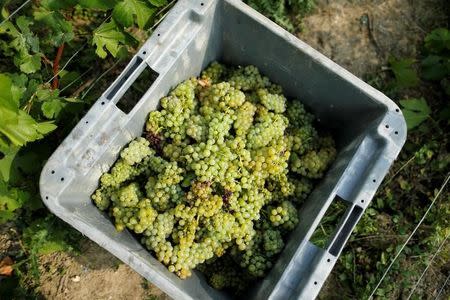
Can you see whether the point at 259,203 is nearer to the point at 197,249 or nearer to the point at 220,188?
the point at 220,188

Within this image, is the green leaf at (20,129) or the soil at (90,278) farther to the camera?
the soil at (90,278)

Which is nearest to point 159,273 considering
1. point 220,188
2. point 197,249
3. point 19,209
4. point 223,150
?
point 197,249

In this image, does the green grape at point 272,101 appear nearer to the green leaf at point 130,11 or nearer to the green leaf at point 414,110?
the green leaf at point 130,11

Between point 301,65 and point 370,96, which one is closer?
point 370,96

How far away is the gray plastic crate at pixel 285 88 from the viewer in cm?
200

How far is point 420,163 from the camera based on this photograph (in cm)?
311

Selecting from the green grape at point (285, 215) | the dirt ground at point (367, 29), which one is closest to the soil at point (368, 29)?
the dirt ground at point (367, 29)

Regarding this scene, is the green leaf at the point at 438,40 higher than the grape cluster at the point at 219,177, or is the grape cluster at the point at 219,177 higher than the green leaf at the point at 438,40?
the green leaf at the point at 438,40

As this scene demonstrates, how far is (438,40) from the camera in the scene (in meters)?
3.19

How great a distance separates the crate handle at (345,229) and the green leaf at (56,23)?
5.58ft

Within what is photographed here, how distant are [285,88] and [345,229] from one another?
0.85m

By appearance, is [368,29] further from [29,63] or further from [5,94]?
[5,94]

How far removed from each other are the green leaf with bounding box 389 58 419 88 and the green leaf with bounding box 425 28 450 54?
0.17m

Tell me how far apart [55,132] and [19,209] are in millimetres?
534
